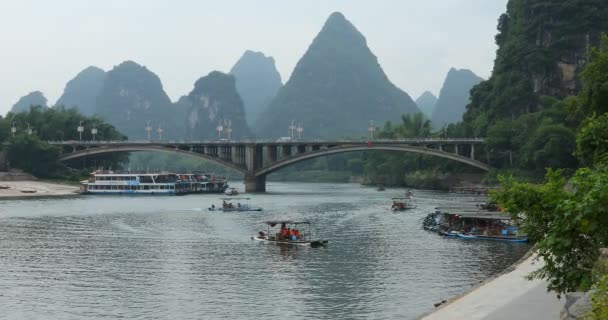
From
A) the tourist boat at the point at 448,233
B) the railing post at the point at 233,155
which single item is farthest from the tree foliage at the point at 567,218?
the railing post at the point at 233,155

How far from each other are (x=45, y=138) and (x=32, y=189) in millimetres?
47326

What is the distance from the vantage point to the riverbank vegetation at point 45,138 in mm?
143625

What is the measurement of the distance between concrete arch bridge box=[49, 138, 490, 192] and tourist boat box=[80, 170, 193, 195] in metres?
7.51

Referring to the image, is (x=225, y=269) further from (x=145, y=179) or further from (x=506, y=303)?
(x=145, y=179)

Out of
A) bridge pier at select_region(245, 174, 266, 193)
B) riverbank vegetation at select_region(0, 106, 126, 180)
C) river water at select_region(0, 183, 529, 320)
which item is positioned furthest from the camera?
riverbank vegetation at select_region(0, 106, 126, 180)

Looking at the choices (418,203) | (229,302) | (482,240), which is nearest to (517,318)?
(229,302)

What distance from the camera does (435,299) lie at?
32844 mm

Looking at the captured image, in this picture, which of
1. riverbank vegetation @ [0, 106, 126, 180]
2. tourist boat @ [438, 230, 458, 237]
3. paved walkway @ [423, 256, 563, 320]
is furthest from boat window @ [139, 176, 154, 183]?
paved walkway @ [423, 256, 563, 320]

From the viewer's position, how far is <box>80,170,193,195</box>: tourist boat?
131 meters

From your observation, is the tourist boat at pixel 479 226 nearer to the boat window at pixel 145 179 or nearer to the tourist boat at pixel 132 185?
the tourist boat at pixel 132 185

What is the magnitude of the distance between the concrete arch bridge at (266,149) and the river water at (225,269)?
190 ft

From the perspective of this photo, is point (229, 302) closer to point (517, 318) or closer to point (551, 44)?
point (517, 318)

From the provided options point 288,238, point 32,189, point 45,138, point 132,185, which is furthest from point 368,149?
point 45,138

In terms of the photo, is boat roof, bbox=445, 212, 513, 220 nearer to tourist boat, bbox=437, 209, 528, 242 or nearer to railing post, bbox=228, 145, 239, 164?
tourist boat, bbox=437, 209, 528, 242
